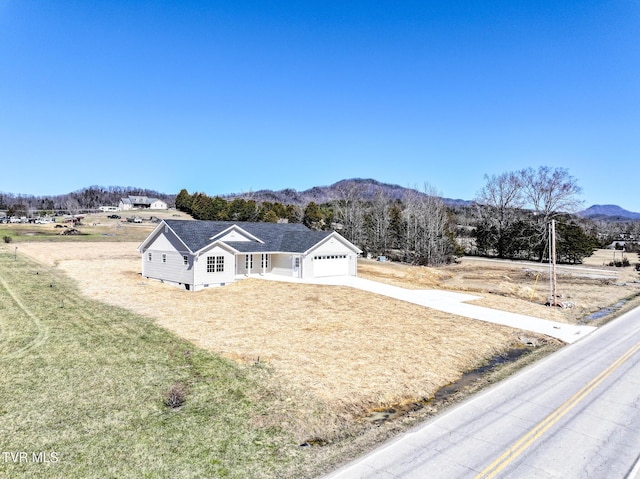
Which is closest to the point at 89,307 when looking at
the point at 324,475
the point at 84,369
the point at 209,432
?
the point at 84,369

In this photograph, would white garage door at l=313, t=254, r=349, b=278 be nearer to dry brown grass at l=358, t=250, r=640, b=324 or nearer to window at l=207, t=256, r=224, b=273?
dry brown grass at l=358, t=250, r=640, b=324

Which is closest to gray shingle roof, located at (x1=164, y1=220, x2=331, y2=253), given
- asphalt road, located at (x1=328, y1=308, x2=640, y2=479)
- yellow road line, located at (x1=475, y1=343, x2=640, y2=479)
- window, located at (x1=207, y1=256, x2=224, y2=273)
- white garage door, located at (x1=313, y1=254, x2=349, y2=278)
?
window, located at (x1=207, y1=256, x2=224, y2=273)

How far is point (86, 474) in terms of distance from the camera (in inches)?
297

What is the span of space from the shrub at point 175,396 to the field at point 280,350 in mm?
273

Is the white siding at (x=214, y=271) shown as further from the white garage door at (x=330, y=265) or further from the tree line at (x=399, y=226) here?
the tree line at (x=399, y=226)

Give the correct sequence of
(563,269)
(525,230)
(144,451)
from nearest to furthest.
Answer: (144,451), (563,269), (525,230)

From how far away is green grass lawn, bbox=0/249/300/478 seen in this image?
7.97 meters

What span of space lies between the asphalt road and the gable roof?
74.8 feet

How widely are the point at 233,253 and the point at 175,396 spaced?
21.4 m

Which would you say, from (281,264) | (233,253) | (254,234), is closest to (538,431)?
(233,253)

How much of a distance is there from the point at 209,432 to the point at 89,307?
53.2ft

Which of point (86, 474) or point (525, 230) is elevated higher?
point (525, 230)

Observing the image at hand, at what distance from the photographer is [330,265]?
36.0 meters

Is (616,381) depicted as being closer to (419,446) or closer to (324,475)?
(419,446)
